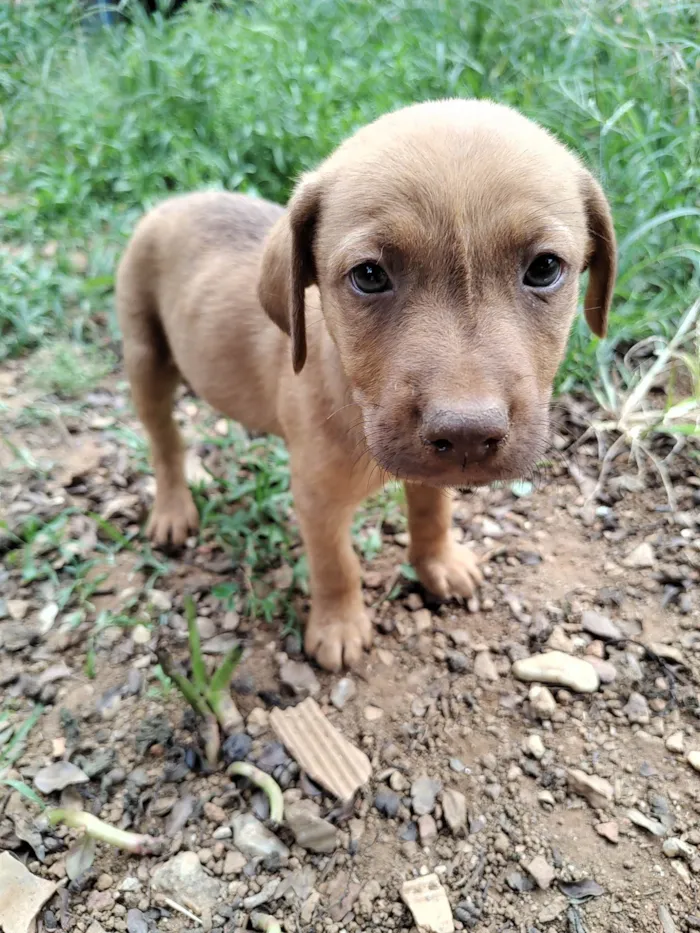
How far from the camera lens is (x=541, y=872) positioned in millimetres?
2260

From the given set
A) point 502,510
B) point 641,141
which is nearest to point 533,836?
point 502,510

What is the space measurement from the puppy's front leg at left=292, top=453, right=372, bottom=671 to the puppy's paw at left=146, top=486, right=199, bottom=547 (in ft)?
2.80

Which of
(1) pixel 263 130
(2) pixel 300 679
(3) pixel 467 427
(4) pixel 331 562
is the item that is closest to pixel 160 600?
(2) pixel 300 679

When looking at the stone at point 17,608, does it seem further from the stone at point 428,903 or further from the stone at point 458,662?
the stone at point 428,903

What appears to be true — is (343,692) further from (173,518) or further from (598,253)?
(598,253)

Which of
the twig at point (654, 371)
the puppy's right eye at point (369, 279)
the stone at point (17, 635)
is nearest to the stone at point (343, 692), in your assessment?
the stone at point (17, 635)

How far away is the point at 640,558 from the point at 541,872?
148 cm

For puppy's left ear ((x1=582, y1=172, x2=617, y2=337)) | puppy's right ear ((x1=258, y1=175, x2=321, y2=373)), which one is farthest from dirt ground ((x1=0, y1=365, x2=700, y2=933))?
puppy's right ear ((x1=258, y1=175, x2=321, y2=373))

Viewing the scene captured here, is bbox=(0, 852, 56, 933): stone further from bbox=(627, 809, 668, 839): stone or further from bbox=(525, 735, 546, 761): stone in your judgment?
bbox=(627, 809, 668, 839): stone

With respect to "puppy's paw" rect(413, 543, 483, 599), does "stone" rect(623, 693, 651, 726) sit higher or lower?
lower

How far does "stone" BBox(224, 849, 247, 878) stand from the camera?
234 centimetres

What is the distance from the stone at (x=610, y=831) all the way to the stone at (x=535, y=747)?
0.29m

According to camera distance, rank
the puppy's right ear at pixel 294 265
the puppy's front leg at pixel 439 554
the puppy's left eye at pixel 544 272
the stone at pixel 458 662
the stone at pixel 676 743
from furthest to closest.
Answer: the puppy's front leg at pixel 439 554
the stone at pixel 458 662
the stone at pixel 676 743
the puppy's right ear at pixel 294 265
the puppy's left eye at pixel 544 272

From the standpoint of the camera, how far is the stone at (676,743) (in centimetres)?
255
